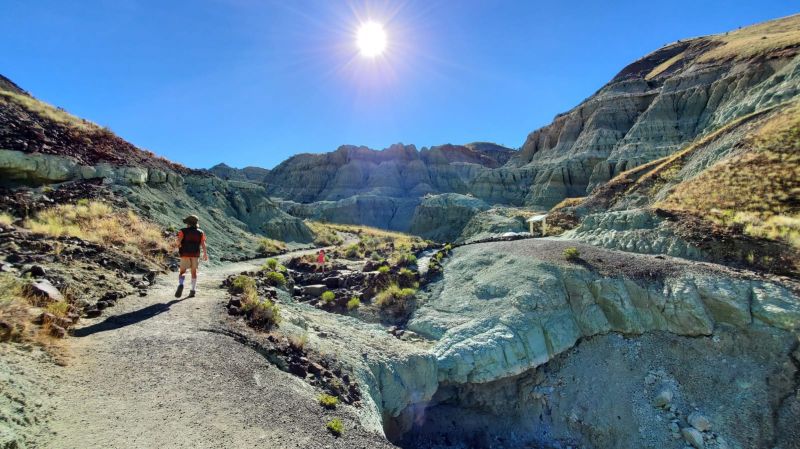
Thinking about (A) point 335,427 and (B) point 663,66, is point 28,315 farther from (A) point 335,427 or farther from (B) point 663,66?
(B) point 663,66

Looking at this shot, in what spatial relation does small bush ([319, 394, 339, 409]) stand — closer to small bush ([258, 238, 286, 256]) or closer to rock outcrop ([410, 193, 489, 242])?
small bush ([258, 238, 286, 256])

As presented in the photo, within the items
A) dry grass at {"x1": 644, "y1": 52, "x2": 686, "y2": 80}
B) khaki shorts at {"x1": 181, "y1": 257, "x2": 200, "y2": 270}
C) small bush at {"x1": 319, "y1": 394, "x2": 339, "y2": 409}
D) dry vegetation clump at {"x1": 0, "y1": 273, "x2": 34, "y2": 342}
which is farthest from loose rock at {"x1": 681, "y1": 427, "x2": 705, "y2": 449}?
dry grass at {"x1": 644, "y1": 52, "x2": 686, "y2": 80}

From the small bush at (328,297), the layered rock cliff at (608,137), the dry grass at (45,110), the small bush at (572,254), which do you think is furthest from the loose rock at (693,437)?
the dry grass at (45,110)

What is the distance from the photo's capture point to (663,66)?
246 feet

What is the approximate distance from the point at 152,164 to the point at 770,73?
64.3 m

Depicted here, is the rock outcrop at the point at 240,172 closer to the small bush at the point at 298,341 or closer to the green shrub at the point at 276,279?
the green shrub at the point at 276,279

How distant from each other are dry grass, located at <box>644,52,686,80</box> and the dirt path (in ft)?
296

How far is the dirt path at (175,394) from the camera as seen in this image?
4629mm

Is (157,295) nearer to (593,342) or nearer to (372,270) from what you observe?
(372,270)

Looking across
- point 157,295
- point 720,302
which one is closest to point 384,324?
point 157,295

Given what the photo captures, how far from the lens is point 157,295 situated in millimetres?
9828

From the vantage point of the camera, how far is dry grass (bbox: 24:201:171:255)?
509 inches

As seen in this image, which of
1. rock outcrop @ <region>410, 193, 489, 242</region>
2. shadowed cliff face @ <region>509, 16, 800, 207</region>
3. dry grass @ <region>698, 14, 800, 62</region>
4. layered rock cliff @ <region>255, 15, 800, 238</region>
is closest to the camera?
shadowed cliff face @ <region>509, 16, 800, 207</region>

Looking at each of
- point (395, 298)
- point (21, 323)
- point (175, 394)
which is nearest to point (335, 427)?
point (175, 394)
